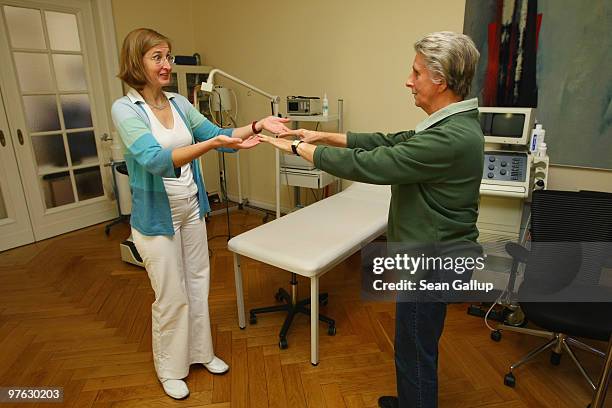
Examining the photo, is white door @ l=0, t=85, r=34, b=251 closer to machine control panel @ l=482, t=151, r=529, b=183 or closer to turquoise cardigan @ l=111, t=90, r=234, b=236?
turquoise cardigan @ l=111, t=90, r=234, b=236

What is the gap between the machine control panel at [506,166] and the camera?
2.16 metres

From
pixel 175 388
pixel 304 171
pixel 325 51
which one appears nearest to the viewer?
pixel 175 388

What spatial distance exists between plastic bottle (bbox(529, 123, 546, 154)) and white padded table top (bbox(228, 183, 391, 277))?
93cm

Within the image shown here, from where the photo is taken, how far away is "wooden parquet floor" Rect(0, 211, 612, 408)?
176 centimetres

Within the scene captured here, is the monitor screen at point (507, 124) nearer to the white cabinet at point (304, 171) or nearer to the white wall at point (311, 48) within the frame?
the white wall at point (311, 48)

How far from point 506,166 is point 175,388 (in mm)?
2122

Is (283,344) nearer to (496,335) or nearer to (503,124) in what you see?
(496,335)

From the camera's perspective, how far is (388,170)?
1.20 metres

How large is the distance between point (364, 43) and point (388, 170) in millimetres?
2370

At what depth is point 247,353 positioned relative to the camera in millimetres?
2035

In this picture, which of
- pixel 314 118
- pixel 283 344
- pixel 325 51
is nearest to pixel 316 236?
pixel 283 344

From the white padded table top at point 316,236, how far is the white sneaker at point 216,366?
0.56 m

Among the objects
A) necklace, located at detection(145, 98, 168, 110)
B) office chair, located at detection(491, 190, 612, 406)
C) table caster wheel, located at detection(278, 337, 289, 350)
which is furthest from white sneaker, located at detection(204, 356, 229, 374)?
office chair, located at detection(491, 190, 612, 406)

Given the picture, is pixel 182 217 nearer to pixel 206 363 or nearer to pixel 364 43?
pixel 206 363
